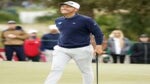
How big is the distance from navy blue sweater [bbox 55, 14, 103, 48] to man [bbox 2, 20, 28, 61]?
6.86 meters

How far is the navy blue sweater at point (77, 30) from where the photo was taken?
10.7 metres

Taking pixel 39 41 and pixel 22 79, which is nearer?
pixel 22 79

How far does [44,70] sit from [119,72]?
5.90 feet

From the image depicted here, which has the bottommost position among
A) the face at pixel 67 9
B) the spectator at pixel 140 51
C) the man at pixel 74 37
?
the spectator at pixel 140 51

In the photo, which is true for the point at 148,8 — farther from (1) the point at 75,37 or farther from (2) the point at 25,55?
(1) the point at 75,37

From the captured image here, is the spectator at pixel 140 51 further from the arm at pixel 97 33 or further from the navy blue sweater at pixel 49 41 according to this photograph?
the arm at pixel 97 33

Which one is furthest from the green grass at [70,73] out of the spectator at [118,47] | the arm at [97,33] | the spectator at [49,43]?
the arm at [97,33]

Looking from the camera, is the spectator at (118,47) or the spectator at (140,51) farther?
the spectator at (118,47)

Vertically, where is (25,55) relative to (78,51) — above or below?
below

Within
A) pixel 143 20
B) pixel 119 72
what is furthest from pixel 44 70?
pixel 143 20

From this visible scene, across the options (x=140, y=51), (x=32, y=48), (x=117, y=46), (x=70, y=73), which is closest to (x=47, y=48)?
(x=32, y=48)

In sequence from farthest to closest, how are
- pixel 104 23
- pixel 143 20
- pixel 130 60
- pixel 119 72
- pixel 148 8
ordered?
pixel 104 23 < pixel 143 20 < pixel 148 8 < pixel 130 60 < pixel 119 72

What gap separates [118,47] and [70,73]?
3.42 metres

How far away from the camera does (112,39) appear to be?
17828 millimetres
